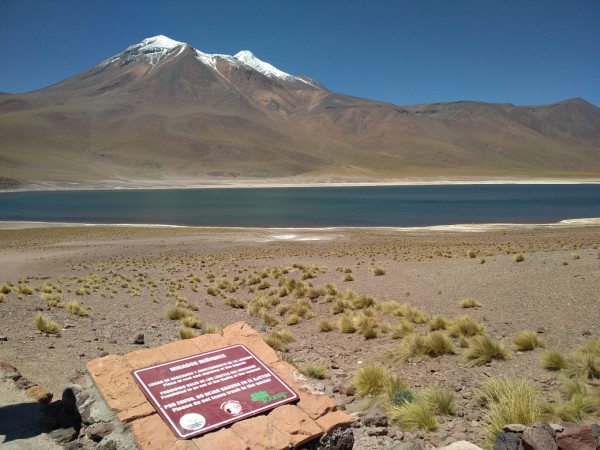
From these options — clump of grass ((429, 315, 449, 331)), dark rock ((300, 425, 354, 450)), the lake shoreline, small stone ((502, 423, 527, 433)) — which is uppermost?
the lake shoreline

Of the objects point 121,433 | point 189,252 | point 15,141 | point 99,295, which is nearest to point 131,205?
point 189,252

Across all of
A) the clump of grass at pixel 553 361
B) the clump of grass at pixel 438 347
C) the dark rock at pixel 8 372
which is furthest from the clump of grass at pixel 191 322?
the clump of grass at pixel 553 361

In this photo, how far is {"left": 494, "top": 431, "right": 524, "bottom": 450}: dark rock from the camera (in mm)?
4007

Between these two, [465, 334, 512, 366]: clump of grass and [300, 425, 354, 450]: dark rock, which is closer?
[300, 425, 354, 450]: dark rock

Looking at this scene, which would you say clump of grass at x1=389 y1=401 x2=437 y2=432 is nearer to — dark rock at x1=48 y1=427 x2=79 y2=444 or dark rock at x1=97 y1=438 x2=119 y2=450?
dark rock at x1=97 y1=438 x2=119 y2=450

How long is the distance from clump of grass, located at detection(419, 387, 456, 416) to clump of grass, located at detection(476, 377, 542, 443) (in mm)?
374

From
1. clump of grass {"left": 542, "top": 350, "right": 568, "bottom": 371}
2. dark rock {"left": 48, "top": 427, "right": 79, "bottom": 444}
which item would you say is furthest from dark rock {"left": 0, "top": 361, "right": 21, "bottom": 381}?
clump of grass {"left": 542, "top": 350, "right": 568, "bottom": 371}

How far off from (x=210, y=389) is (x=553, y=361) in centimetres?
431

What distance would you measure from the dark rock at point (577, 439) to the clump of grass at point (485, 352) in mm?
2703

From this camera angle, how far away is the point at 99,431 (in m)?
4.46

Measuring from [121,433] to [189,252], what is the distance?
23.5m

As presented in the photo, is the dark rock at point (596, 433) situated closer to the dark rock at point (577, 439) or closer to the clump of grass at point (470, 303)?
the dark rock at point (577, 439)

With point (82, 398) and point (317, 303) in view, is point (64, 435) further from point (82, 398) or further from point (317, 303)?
point (317, 303)

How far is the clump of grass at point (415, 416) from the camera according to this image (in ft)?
16.1
